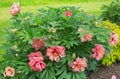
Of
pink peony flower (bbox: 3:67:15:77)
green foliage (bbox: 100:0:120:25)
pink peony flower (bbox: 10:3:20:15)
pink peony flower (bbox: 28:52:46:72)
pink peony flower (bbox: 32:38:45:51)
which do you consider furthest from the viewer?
green foliage (bbox: 100:0:120:25)

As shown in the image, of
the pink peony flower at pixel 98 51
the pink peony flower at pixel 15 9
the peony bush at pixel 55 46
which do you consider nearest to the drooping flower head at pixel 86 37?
the peony bush at pixel 55 46

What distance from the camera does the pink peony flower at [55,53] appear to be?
4.62 meters

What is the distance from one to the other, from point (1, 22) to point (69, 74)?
6.26m

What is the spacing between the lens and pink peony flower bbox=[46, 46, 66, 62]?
4.62 metres

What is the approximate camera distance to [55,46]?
4.62 m

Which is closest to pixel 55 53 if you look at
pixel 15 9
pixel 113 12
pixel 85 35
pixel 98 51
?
pixel 85 35

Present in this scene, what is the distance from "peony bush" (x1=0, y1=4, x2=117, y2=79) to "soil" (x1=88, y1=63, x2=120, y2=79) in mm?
212

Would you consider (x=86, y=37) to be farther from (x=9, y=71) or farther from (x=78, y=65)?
(x=9, y=71)

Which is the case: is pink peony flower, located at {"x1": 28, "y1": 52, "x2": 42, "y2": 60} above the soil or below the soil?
above

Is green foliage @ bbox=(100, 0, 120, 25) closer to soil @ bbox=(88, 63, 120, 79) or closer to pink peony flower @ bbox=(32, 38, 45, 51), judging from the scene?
soil @ bbox=(88, 63, 120, 79)

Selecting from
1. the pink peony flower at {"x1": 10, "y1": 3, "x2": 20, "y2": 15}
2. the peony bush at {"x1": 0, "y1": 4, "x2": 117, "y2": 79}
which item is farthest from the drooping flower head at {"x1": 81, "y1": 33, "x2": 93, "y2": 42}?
the pink peony flower at {"x1": 10, "y1": 3, "x2": 20, "y2": 15}

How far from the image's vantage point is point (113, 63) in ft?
18.7

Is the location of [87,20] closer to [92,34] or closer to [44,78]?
[92,34]

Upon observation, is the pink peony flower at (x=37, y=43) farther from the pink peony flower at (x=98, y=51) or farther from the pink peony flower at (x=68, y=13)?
the pink peony flower at (x=98, y=51)
